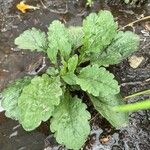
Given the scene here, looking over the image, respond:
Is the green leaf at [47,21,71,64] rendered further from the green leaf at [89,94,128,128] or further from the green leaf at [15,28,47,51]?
the green leaf at [89,94,128,128]

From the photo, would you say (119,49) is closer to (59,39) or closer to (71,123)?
(59,39)

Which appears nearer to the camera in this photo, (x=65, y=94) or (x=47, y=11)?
(x=65, y=94)

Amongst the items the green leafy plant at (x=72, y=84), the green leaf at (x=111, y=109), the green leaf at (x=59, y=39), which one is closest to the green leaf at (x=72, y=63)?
the green leafy plant at (x=72, y=84)

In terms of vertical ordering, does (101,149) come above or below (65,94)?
below

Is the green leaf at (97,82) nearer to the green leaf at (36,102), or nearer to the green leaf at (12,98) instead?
the green leaf at (36,102)

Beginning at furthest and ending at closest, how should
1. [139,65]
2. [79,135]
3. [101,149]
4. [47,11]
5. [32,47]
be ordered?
[47,11], [139,65], [32,47], [101,149], [79,135]

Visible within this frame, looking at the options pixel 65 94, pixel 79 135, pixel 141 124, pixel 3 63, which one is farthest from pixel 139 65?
pixel 3 63

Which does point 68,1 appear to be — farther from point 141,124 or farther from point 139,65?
point 141,124

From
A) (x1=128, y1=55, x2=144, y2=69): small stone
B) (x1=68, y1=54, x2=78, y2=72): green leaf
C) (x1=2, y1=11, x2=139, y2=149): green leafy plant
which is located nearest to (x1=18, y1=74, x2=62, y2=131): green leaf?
(x1=2, y1=11, x2=139, y2=149): green leafy plant
